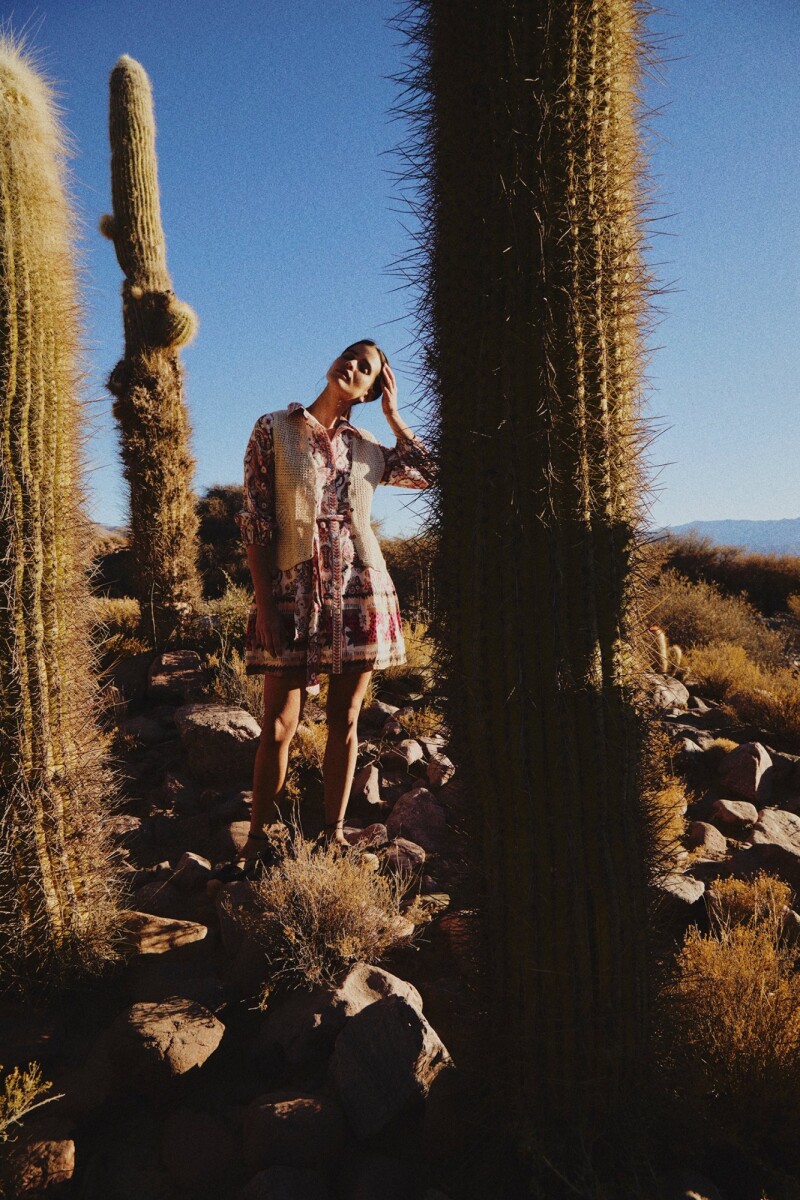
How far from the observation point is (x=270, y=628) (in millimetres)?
3078

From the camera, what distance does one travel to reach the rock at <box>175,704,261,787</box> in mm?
4992

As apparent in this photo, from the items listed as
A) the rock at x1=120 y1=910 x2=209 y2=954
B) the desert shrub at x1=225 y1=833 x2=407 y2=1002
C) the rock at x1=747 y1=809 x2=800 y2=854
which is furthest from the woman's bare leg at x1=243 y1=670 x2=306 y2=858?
the rock at x1=747 y1=809 x2=800 y2=854

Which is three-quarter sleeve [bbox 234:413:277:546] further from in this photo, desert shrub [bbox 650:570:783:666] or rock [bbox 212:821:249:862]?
desert shrub [bbox 650:570:783:666]

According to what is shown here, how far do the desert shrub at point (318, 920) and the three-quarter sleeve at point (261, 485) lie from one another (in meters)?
1.42

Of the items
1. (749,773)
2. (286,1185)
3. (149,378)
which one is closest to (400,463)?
(286,1185)

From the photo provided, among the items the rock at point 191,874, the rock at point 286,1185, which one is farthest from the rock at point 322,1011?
the rock at point 191,874

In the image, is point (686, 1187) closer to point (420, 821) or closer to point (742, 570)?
point (420, 821)

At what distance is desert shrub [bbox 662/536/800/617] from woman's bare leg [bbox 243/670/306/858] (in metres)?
12.4

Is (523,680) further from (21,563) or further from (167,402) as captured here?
(167,402)

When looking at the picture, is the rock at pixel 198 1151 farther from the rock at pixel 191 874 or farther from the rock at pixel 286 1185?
the rock at pixel 191 874

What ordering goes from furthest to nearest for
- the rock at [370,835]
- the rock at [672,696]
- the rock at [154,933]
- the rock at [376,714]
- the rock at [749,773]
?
the rock at [672,696]
the rock at [376,714]
the rock at [749,773]
the rock at [370,835]
the rock at [154,933]

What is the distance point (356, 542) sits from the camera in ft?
10.7

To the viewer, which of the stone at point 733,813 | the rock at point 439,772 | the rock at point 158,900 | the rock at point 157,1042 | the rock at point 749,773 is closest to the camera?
the rock at point 157,1042

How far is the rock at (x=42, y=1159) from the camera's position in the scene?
1.96 meters
